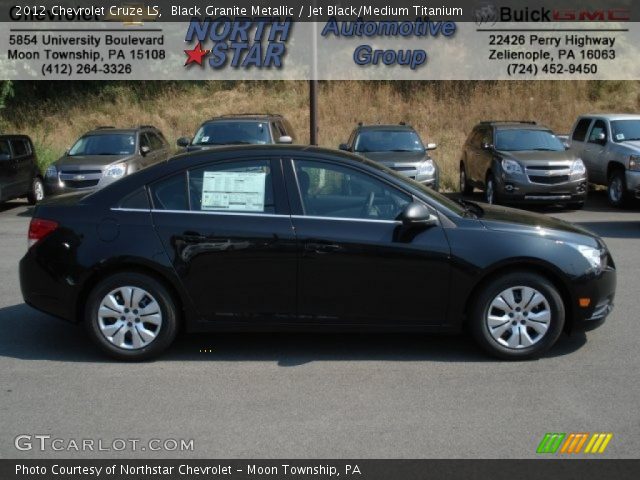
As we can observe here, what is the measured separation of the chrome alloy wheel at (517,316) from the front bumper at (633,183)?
1089 centimetres

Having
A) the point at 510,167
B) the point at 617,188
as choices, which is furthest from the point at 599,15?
the point at 510,167

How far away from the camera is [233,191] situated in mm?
6336

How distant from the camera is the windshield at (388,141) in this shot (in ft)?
56.2

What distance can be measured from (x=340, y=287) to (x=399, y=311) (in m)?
0.50

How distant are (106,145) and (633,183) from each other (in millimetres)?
11188

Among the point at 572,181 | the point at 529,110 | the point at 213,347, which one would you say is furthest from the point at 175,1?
the point at 213,347

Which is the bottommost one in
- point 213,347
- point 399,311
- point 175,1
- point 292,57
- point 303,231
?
point 213,347

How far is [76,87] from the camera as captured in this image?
32.2 m

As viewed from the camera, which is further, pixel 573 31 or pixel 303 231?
pixel 573 31

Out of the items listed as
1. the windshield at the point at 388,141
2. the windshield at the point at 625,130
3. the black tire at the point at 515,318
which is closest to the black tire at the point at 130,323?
the black tire at the point at 515,318

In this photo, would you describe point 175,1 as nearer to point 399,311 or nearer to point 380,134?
point 380,134

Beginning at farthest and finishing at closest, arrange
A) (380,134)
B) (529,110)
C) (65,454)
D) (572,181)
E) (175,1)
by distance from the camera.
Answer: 1. (175,1)
2. (529,110)
3. (380,134)
4. (572,181)
5. (65,454)

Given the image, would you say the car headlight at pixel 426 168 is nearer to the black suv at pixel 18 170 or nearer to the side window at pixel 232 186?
the black suv at pixel 18 170

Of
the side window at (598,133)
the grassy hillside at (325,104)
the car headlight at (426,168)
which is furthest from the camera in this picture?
the grassy hillside at (325,104)
